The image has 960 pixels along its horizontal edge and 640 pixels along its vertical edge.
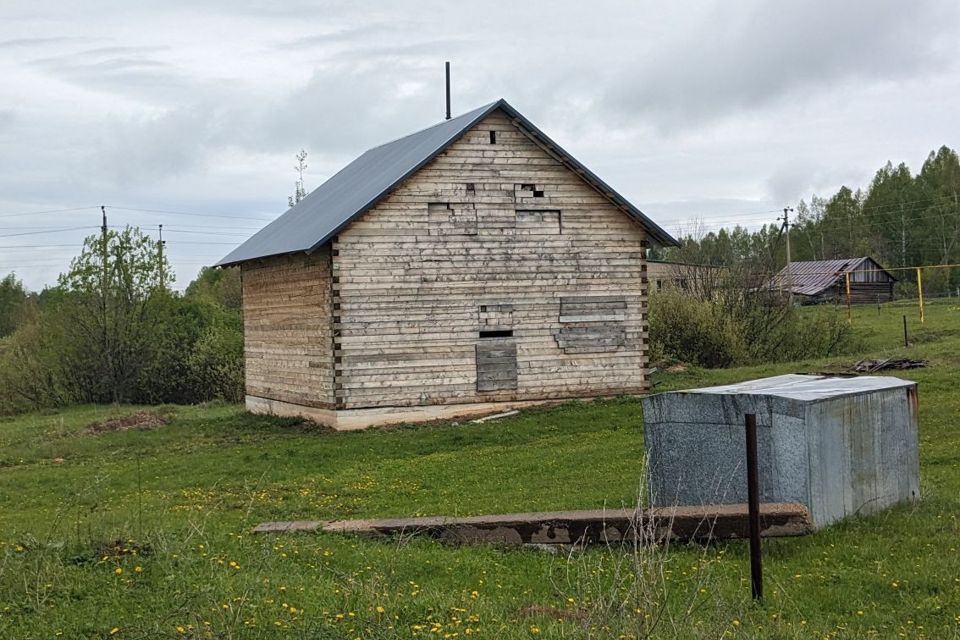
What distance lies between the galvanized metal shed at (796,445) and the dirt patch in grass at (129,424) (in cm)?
1881

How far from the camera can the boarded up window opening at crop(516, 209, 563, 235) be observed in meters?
26.8

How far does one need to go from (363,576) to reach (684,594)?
8.95ft

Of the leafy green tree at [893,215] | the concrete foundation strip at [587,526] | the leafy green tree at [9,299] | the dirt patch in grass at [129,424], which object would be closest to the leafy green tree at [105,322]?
the dirt patch in grass at [129,424]

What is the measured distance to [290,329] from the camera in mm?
27578

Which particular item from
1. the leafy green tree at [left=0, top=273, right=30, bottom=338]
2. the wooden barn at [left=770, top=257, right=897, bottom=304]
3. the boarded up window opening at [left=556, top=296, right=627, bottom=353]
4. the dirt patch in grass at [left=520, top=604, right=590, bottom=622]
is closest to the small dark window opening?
the boarded up window opening at [left=556, top=296, right=627, bottom=353]

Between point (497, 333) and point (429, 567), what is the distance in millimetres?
16218

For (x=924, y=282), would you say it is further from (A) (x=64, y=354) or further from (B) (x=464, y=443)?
(B) (x=464, y=443)

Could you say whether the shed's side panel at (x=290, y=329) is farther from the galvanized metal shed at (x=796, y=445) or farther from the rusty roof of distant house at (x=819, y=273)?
the rusty roof of distant house at (x=819, y=273)

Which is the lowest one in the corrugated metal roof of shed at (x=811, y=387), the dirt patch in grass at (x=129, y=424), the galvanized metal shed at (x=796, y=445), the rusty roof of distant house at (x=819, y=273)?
the dirt patch in grass at (x=129, y=424)

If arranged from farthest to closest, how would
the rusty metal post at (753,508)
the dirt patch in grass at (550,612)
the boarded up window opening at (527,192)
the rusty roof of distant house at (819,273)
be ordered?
the rusty roof of distant house at (819,273), the boarded up window opening at (527,192), the rusty metal post at (753,508), the dirt patch in grass at (550,612)

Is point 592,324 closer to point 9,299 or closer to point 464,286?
point 464,286

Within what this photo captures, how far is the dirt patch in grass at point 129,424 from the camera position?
2911 cm

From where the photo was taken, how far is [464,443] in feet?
74.9

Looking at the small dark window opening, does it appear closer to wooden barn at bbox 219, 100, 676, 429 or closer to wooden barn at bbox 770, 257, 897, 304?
wooden barn at bbox 219, 100, 676, 429
